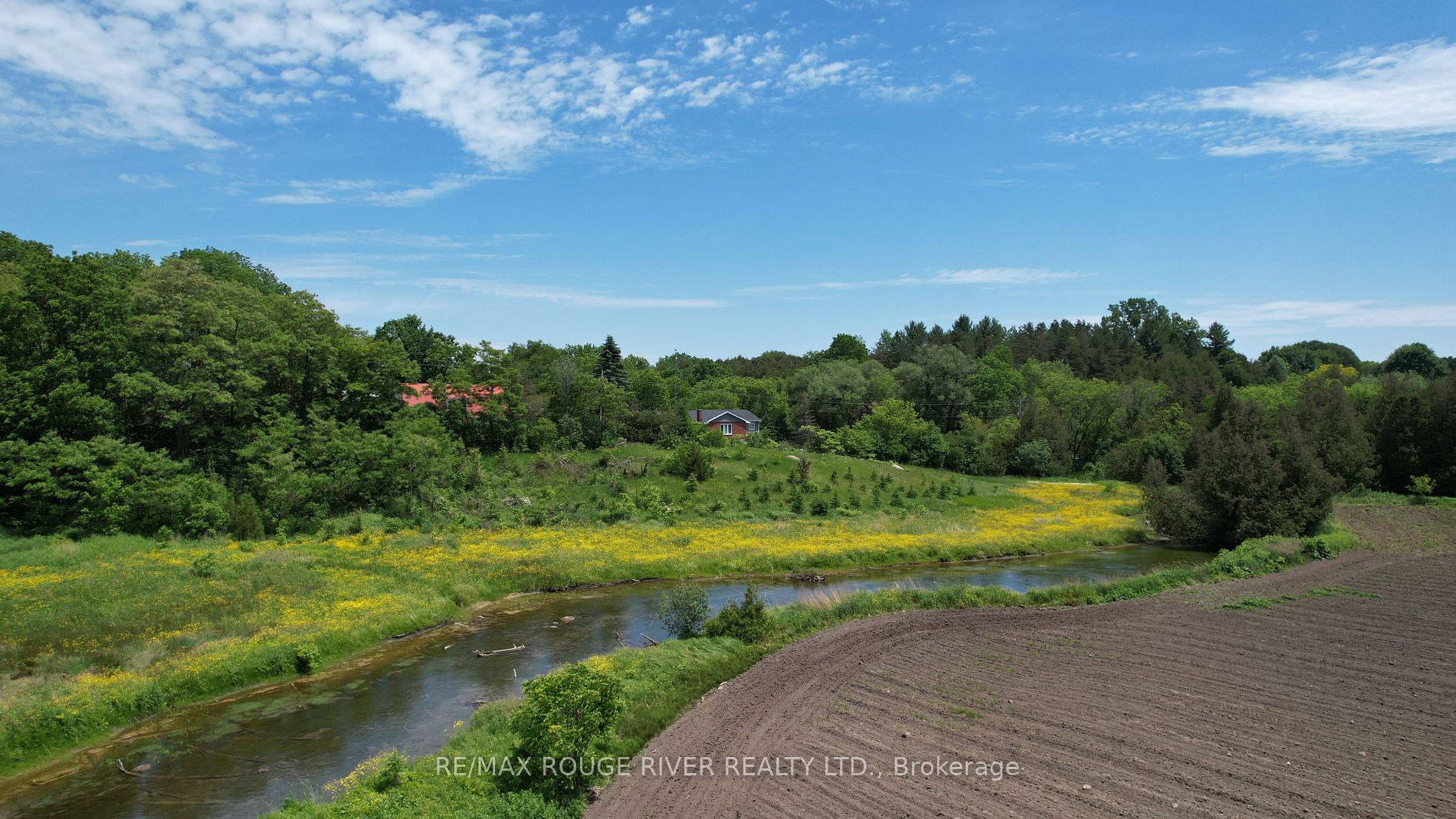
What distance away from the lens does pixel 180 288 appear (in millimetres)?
41969

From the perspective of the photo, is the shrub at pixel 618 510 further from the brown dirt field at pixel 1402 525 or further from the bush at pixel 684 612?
the brown dirt field at pixel 1402 525

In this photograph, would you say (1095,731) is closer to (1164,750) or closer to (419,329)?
(1164,750)

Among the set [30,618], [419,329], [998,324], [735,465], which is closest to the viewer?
[30,618]

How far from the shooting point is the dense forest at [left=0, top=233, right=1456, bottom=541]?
35.6m

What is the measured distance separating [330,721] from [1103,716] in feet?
60.5

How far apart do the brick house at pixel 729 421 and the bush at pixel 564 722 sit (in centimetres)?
7734

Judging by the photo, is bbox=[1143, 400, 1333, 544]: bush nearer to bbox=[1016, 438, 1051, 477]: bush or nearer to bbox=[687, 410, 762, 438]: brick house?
bbox=[1016, 438, 1051, 477]: bush

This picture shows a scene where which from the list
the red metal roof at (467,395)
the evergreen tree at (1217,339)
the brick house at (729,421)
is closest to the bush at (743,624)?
the red metal roof at (467,395)

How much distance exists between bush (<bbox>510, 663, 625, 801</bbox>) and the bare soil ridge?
0.91m

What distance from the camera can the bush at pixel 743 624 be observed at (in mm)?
22188

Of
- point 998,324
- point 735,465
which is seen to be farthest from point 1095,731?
point 998,324

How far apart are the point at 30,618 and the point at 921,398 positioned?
88.0 meters

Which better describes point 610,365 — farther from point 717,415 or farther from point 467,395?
point 467,395

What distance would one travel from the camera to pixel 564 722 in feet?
42.9
